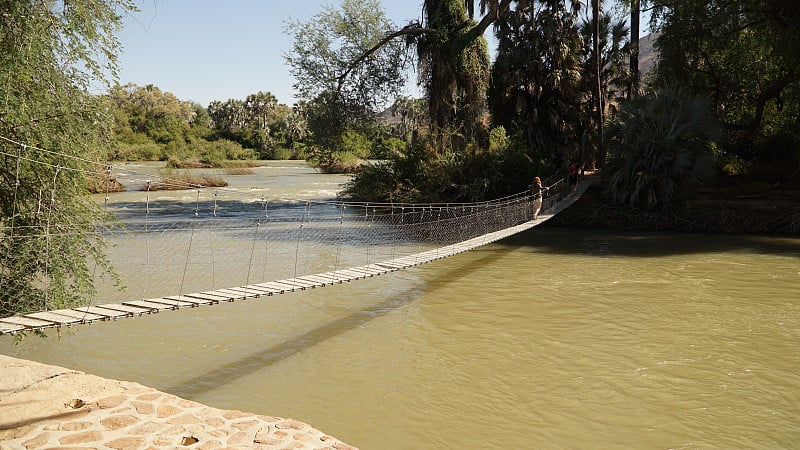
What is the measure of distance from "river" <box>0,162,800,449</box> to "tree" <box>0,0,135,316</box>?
87 cm

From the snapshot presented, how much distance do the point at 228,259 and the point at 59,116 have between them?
5.33m

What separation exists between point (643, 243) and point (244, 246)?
7.92 m

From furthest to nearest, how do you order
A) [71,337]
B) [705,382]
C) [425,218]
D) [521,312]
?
1. [425,218]
2. [521,312]
3. [71,337]
4. [705,382]

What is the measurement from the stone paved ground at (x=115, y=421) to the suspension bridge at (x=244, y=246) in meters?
0.39

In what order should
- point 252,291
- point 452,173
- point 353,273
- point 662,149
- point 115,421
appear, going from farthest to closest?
point 452,173
point 662,149
point 353,273
point 252,291
point 115,421

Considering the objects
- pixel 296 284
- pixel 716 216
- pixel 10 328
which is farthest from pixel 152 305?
pixel 716 216

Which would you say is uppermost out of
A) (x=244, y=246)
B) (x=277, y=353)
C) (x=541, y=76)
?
(x=541, y=76)

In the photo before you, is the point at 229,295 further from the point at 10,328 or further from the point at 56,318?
the point at 10,328

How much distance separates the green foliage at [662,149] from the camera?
13078 millimetres

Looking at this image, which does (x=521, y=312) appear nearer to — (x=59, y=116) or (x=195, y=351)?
(x=195, y=351)

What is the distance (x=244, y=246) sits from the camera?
1168cm

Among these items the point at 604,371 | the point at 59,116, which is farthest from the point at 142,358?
the point at 604,371

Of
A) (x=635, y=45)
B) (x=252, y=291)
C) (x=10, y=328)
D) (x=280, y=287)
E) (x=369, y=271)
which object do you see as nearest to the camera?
(x=10, y=328)

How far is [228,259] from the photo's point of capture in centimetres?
1032
